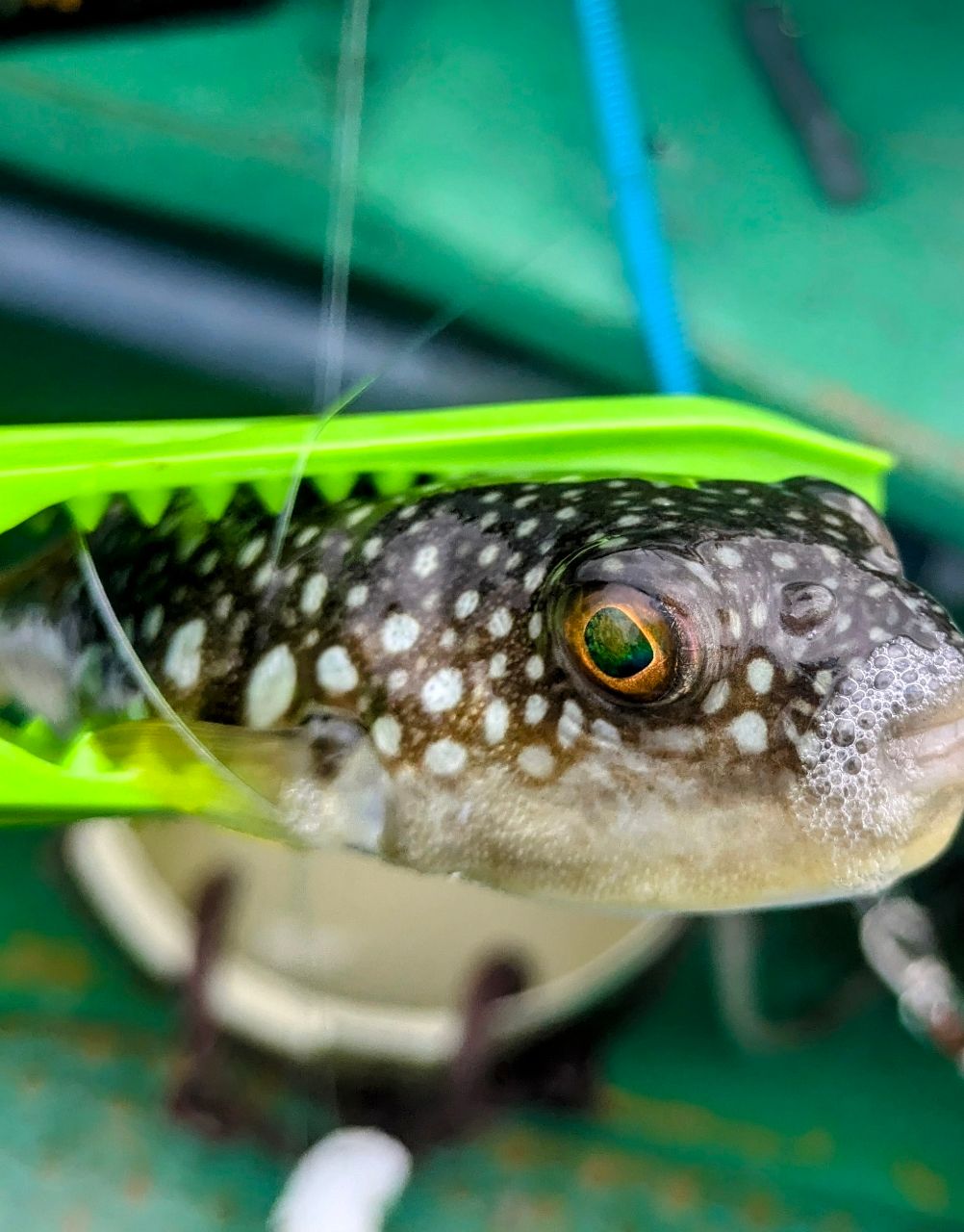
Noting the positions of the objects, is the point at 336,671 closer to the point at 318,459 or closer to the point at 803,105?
the point at 318,459

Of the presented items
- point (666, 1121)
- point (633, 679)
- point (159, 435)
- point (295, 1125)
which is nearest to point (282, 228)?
point (159, 435)

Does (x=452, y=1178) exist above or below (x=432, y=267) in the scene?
below

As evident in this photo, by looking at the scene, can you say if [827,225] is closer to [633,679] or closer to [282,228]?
[282,228]

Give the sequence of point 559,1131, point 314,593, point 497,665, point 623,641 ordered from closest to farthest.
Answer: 1. point 623,641
2. point 497,665
3. point 314,593
4. point 559,1131

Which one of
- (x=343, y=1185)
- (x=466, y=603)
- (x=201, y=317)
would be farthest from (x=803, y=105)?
(x=343, y=1185)

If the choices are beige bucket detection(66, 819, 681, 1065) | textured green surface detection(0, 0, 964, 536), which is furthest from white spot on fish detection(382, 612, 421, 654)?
beige bucket detection(66, 819, 681, 1065)

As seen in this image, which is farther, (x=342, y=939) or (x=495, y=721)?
(x=342, y=939)

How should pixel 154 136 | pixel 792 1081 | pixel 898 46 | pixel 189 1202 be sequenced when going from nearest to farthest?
pixel 154 136 < pixel 898 46 < pixel 189 1202 < pixel 792 1081
